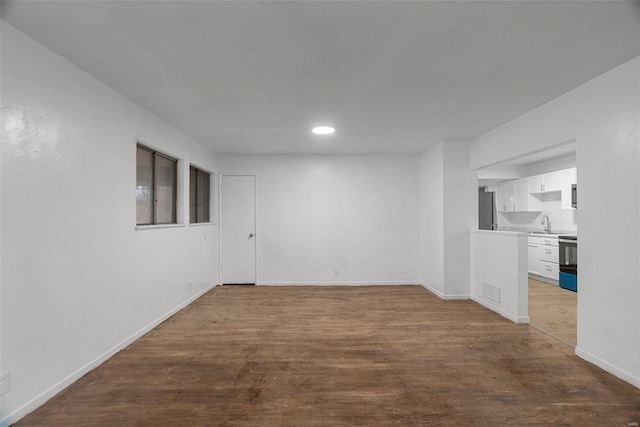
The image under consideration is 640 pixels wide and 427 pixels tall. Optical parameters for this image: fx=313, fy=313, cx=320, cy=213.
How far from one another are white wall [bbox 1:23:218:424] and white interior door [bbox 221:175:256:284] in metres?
2.43

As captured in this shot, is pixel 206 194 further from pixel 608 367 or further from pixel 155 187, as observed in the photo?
pixel 608 367

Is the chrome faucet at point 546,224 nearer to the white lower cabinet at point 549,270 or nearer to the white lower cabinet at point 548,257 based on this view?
the white lower cabinet at point 548,257

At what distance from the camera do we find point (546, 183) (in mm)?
6375

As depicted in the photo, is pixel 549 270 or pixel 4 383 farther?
pixel 549 270

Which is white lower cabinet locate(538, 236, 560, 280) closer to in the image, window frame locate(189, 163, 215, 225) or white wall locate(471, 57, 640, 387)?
white wall locate(471, 57, 640, 387)

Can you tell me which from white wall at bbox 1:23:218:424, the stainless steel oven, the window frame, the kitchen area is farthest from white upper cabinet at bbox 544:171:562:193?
white wall at bbox 1:23:218:424

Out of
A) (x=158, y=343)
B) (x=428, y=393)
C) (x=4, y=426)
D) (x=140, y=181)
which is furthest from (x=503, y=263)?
(x=4, y=426)

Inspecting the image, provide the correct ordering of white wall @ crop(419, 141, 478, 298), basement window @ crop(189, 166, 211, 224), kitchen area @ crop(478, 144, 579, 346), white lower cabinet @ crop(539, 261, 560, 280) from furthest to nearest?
white lower cabinet @ crop(539, 261, 560, 280)
basement window @ crop(189, 166, 211, 224)
white wall @ crop(419, 141, 478, 298)
kitchen area @ crop(478, 144, 579, 346)

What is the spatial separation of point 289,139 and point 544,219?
229 inches

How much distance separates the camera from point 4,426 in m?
1.85

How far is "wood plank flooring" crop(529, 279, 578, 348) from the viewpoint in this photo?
344 centimetres

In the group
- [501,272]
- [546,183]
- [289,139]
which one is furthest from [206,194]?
[546,183]

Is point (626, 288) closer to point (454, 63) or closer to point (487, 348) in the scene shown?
point (487, 348)

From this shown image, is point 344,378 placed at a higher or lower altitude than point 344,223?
lower
